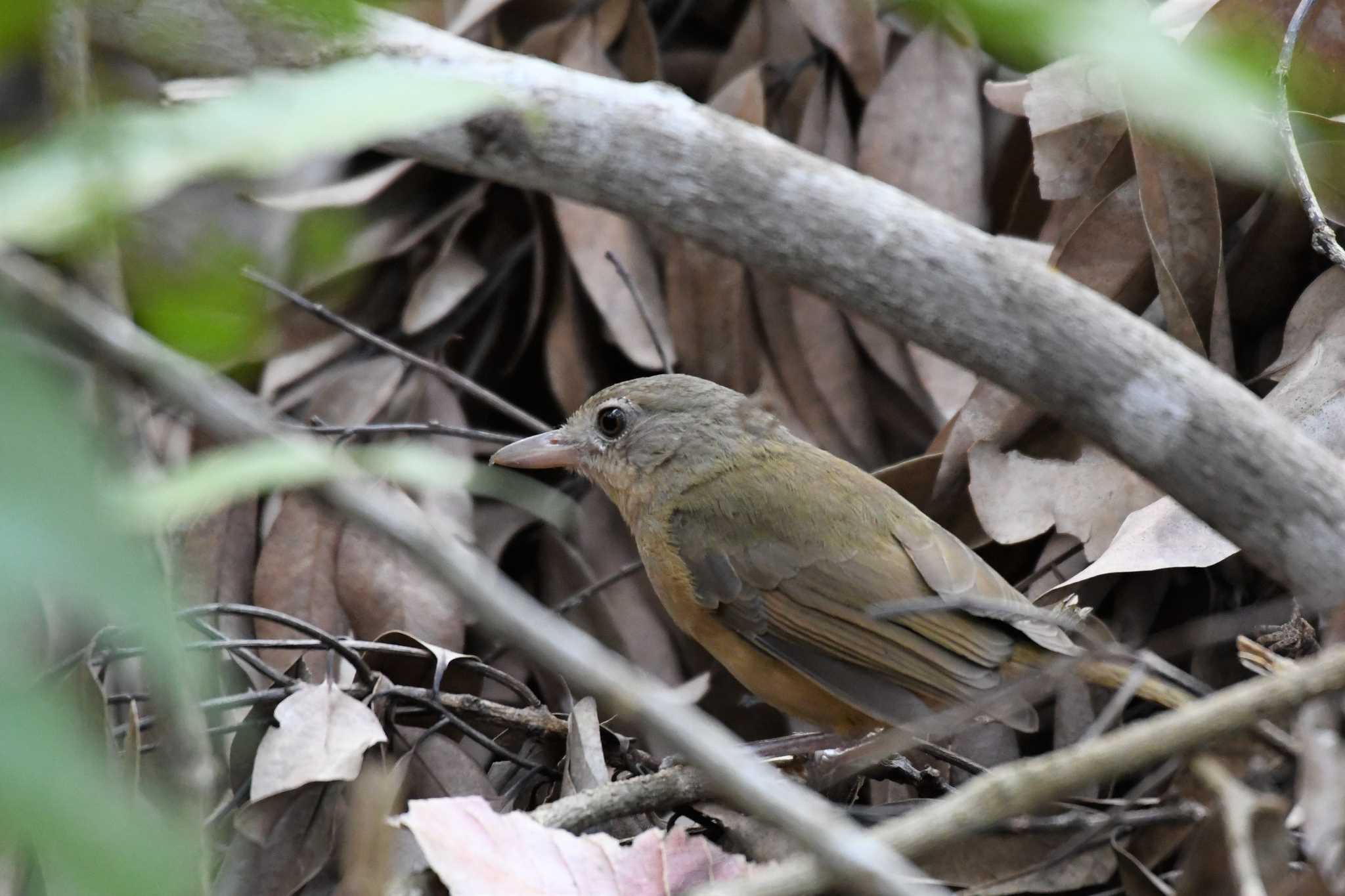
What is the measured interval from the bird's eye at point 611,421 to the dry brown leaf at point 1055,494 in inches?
43.8

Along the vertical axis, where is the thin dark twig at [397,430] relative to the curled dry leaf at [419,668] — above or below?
above

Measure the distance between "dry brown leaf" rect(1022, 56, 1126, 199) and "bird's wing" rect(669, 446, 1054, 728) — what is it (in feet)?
3.56

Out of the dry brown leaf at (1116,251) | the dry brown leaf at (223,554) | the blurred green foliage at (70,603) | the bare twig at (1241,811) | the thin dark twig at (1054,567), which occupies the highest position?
the blurred green foliage at (70,603)

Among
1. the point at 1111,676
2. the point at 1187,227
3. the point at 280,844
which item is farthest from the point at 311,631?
the point at 1187,227

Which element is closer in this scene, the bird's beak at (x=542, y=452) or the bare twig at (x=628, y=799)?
the bare twig at (x=628, y=799)

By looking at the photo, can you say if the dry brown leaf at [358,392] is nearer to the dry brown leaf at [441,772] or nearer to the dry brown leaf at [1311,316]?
the dry brown leaf at [441,772]

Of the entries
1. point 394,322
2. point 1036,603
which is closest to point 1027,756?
point 1036,603

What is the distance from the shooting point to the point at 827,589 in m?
3.69

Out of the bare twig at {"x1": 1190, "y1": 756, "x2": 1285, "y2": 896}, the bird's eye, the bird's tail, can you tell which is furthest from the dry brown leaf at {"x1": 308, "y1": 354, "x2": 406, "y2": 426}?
the bare twig at {"x1": 1190, "y1": 756, "x2": 1285, "y2": 896}

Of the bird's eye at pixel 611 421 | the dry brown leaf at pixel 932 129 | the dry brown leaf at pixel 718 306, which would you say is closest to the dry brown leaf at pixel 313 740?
the bird's eye at pixel 611 421

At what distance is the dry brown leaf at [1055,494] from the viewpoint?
3623 mm

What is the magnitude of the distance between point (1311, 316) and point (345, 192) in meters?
3.06

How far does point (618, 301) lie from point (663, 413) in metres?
0.60

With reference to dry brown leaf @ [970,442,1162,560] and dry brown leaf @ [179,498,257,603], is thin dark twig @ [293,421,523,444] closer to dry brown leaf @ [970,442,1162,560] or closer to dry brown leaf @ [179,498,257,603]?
dry brown leaf @ [179,498,257,603]
